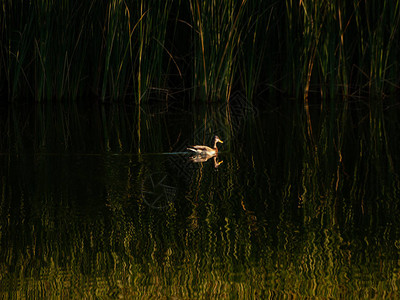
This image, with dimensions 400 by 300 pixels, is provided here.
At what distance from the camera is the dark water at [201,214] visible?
3.45m

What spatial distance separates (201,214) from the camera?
4582mm

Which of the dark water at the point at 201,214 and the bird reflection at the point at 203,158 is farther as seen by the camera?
the bird reflection at the point at 203,158

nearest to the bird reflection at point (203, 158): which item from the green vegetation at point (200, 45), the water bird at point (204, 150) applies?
the water bird at point (204, 150)

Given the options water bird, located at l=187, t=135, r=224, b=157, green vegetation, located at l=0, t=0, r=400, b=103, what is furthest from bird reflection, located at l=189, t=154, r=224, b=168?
green vegetation, located at l=0, t=0, r=400, b=103

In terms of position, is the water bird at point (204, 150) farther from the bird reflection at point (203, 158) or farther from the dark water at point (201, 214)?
the dark water at point (201, 214)

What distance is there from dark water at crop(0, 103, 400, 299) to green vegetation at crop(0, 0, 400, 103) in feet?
7.63

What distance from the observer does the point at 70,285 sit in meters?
3.41

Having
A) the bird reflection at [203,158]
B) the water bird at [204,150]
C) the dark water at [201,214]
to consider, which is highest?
the water bird at [204,150]

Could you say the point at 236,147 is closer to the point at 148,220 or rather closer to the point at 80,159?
the point at 80,159

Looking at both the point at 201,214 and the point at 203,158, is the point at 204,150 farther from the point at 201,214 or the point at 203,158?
the point at 201,214

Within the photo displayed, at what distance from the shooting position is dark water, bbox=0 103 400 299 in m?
3.45

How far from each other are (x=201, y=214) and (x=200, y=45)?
5.89 meters

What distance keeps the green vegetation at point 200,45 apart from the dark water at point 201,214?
2.33 m

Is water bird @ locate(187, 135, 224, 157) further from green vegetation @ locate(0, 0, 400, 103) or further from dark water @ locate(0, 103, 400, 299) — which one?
green vegetation @ locate(0, 0, 400, 103)
